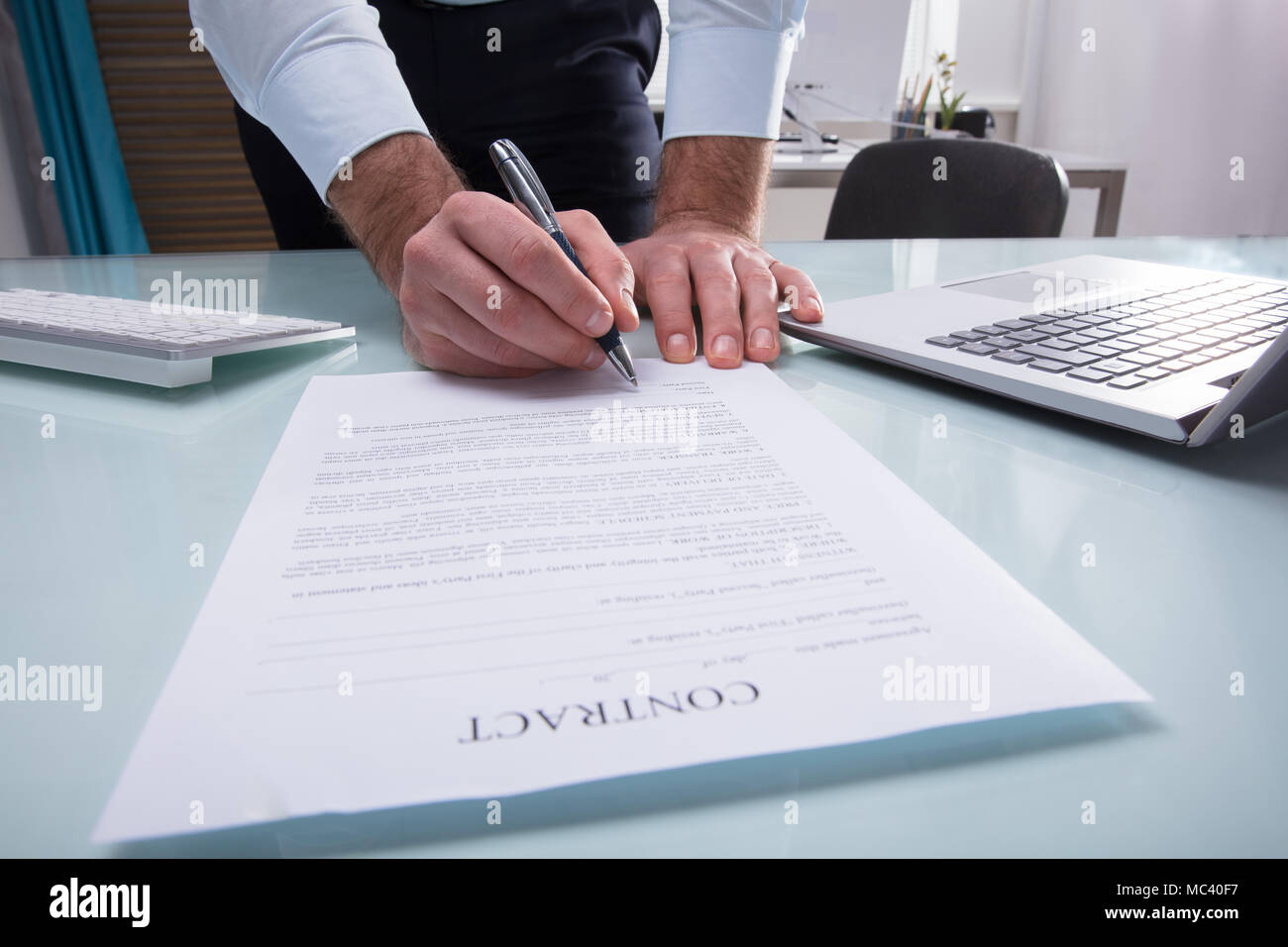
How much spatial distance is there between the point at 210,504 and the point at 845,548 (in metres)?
0.28

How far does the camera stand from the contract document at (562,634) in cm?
21

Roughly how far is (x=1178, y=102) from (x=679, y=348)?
263 centimetres

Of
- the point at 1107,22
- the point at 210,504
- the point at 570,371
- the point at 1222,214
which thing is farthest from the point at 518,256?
the point at 1107,22

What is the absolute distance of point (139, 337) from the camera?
55 cm

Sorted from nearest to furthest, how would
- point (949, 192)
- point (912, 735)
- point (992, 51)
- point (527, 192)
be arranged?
1. point (912, 735)
2. point (527, 192)
3. point (949, 192)
4. point (992, 51)

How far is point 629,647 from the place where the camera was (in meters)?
0.25

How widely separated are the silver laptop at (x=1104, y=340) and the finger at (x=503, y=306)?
0.19 meters

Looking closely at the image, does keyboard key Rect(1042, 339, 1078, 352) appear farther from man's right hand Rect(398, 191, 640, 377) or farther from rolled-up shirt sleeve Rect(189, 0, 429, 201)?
rolled-up shirt sleeve Rect(189, 0, 429, 201)

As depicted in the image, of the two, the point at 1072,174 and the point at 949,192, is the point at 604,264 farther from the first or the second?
the point at 1072,174
